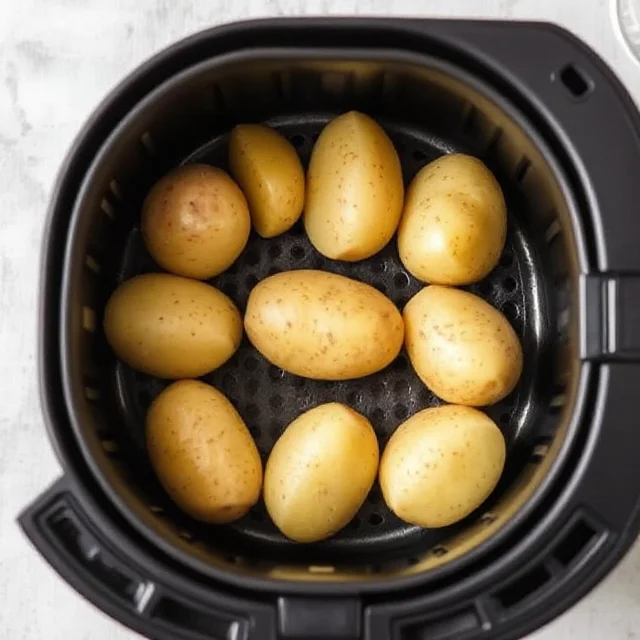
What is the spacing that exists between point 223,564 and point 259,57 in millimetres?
297

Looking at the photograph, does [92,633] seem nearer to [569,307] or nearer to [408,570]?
[408,570]

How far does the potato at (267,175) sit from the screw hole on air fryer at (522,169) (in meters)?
0.14

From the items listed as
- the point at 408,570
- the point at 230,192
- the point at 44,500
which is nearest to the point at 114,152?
the point at 230,192

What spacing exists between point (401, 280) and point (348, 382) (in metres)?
0.08

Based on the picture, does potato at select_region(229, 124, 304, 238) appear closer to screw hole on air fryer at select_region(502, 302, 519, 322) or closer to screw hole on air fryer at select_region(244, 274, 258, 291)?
screw hole on air fryer at select_region(244, 274, 258, 291)

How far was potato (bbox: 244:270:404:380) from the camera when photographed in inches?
26.7

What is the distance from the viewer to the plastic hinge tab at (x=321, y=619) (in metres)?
0.58

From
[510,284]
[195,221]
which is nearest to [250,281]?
[195,221]

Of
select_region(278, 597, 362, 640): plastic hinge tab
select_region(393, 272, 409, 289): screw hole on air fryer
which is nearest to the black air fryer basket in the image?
select_region(278, 597, 362, 640): plastic hinge tab

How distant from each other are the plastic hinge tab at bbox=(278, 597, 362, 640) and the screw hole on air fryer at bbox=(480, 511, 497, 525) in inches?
4.6

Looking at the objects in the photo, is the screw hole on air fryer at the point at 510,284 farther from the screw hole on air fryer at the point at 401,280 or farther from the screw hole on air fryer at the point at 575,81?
the screw hole on air fryer at the point at 575,81

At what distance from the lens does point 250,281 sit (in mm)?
750

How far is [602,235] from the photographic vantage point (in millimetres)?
605

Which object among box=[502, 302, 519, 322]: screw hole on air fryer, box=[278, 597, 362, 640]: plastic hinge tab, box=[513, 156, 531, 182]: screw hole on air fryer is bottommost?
box=[278, 597, 362, 640]: plastic hinge tab
